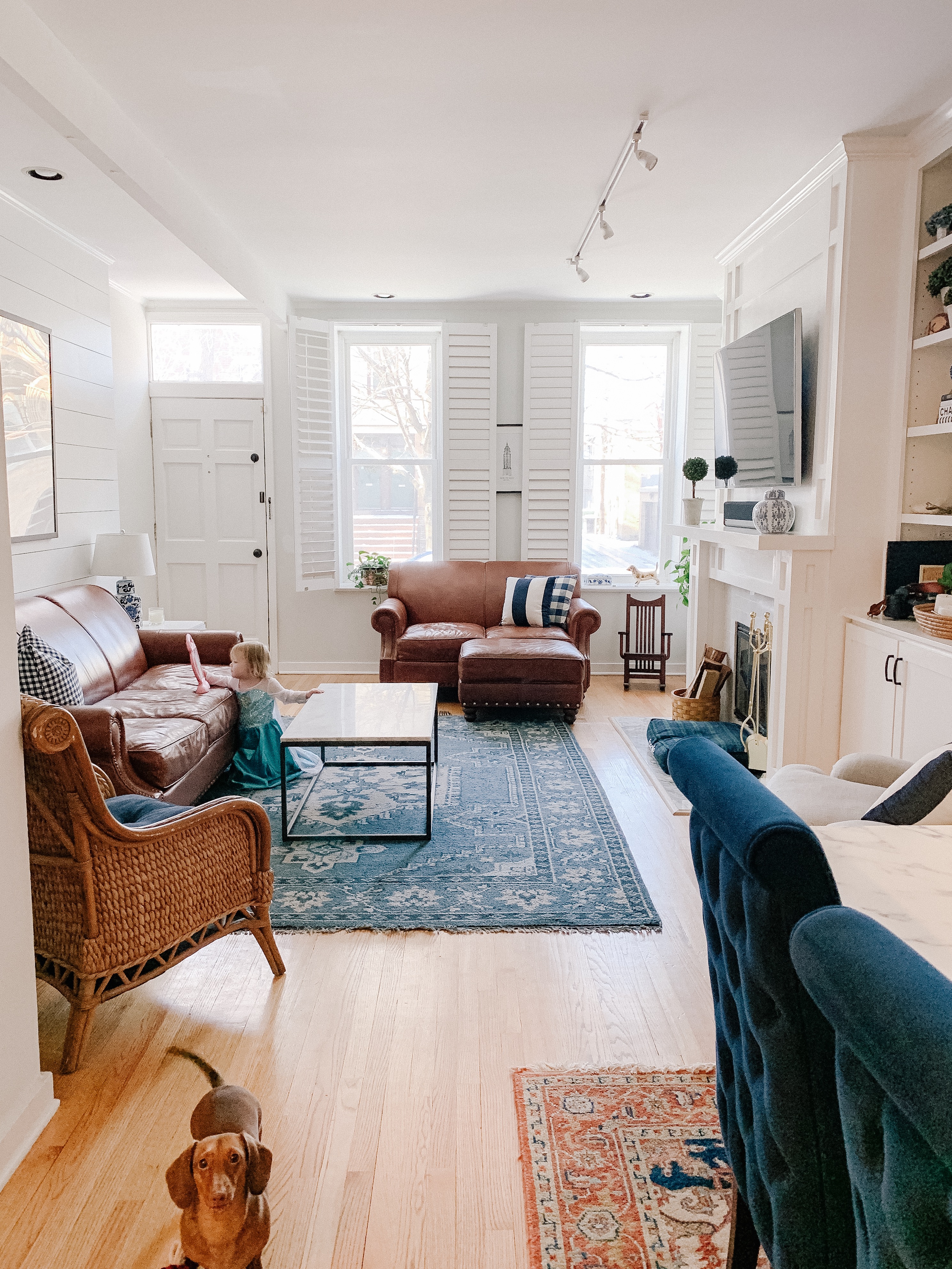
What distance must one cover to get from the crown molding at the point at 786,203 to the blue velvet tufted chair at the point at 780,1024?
11.0 feet

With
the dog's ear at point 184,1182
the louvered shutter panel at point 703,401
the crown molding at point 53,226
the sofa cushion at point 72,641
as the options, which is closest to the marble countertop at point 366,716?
the sofa cushion at point 72,641

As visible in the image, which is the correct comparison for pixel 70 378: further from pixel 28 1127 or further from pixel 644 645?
pixel 644 645

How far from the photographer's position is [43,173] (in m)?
3.84

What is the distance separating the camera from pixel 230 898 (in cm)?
243

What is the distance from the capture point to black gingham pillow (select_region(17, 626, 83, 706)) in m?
3.26

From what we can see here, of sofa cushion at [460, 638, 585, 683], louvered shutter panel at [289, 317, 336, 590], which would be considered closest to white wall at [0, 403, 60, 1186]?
sofa cushion at [460, 638, 585, 683]

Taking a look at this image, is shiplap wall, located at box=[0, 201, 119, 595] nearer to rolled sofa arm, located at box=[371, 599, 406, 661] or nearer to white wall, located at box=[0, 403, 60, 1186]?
rolled sofa arm, located at box=[371, 599, 406, 661]

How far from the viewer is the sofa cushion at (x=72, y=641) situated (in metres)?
3.89

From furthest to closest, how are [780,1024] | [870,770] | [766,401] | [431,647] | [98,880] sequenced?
[431,647] < [766,401] < [870,770] < [98,880] < [780,1024]

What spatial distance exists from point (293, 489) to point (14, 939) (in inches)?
195

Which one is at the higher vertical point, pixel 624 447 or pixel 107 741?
pixel 624 447

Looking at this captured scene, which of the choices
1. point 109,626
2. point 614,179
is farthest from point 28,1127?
point 614,179

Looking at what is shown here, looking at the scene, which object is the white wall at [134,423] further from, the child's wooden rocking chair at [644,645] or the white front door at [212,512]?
the child's wooden rocking chair at [644,645]

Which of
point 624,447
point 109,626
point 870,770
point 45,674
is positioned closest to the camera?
point 870,770
